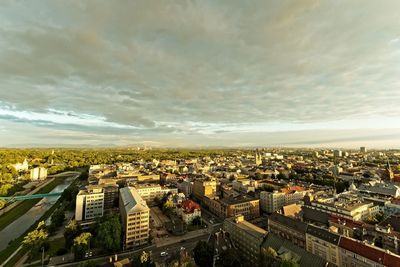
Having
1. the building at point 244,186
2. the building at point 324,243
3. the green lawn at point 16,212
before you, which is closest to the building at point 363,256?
the building at point 324,243

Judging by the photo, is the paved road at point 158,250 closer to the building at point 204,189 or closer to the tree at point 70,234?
the tree at point 70,234

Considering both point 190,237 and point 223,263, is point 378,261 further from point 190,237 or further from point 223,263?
point 190,237

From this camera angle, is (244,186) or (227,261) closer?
(227,261)

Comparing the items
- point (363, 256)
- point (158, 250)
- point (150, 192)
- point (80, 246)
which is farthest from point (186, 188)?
point (363, 256)

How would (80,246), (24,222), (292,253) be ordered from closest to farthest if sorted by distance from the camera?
1. (292,253)
2. (80,246)
3. (24,222)

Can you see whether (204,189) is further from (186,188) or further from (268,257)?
(268,257)
